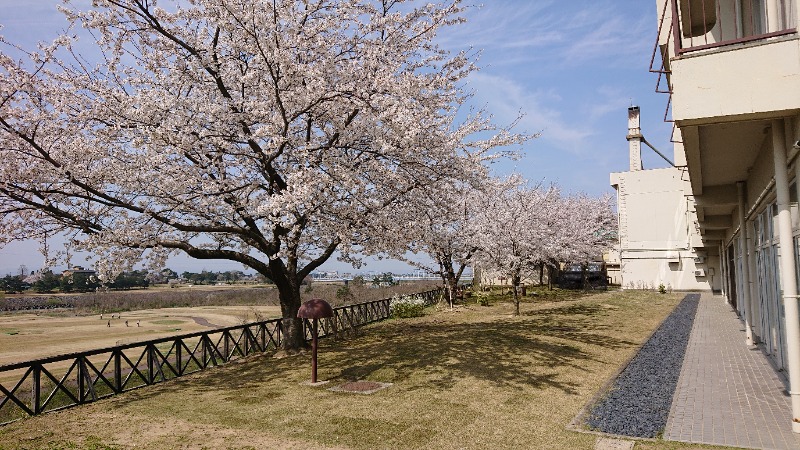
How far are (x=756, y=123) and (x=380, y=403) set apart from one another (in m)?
6.99

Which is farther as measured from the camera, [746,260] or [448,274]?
[448,274]

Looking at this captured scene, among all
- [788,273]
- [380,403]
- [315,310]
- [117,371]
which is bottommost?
[380,403]

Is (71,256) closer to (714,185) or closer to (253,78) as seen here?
(253,78)

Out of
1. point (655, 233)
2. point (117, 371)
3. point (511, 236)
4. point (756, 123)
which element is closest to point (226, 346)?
point (117, 371)

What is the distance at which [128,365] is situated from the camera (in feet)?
35.5

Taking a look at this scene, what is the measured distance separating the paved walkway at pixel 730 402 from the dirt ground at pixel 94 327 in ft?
44.8

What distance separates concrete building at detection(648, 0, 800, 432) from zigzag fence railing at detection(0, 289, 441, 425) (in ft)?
34.9

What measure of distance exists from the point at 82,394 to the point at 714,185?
49.8ft

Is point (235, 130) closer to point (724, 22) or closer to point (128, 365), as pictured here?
point (128, 365)

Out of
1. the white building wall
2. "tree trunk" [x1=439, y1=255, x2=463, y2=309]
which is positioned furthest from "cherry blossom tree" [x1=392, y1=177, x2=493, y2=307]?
the white building wall

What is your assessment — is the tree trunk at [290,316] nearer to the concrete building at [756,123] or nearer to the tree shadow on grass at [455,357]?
the tree shadow on grass at [455,357]

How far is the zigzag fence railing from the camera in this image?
27.4 feet

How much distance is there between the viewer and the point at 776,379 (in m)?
8.65

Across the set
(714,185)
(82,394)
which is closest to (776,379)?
(714,185)
